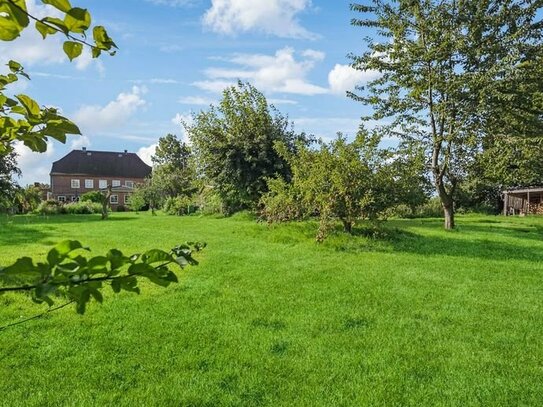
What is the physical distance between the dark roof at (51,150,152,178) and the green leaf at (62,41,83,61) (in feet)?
202

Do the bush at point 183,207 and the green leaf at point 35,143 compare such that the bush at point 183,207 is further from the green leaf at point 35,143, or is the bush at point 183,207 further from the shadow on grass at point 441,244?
the green leaf at point 35,143

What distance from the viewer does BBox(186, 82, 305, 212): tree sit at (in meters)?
18.9

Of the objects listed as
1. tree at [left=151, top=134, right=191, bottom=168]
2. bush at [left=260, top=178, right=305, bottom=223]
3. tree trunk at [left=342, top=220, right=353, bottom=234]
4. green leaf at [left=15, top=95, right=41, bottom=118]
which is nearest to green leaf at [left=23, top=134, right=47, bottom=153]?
green leaf at [left=15, top=95, right=41, bottom=118]

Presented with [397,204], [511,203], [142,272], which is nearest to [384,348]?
[142,272]

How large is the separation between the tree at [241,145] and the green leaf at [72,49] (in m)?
17.4

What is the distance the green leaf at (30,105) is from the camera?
1.27 meters

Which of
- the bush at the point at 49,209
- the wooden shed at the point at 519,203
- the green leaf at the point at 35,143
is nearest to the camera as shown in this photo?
the green leaf at the point at 35,143

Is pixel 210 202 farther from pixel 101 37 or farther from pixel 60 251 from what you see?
pixel 60 251

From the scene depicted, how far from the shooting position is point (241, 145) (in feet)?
63.1

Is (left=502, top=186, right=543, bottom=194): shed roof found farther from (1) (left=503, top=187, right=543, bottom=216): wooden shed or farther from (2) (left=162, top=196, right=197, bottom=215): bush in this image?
(2) (left=162, top=196, right=197, bottom=215): bush

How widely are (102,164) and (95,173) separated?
1.63m

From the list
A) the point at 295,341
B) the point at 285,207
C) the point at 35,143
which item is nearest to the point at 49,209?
the point at 285,207

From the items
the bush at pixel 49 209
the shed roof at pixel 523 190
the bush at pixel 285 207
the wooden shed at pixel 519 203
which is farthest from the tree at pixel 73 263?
the shed roof at pixel 523 190

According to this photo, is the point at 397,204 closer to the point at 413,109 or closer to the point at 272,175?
the point at 413,109
